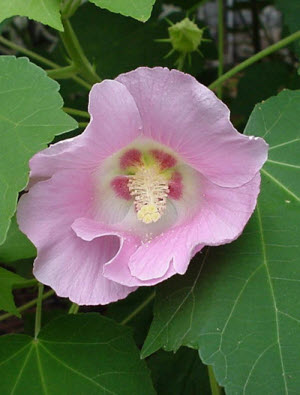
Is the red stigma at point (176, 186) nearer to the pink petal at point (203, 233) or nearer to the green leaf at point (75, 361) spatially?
the pink petal at point (203, 233)

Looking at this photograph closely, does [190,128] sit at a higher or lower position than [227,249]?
higher

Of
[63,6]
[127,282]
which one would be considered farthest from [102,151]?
[63,6]

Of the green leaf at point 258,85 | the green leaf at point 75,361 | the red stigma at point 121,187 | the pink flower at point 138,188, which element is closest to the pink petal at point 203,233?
the pink flower at point 138,188

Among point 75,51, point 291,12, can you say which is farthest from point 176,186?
point 291,12

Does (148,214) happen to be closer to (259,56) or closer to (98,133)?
(98,133)

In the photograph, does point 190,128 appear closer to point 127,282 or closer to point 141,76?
point 141,76

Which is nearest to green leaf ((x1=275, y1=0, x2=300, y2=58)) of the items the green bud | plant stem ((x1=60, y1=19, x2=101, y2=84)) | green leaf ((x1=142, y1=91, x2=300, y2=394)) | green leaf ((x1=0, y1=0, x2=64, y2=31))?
the green bud
